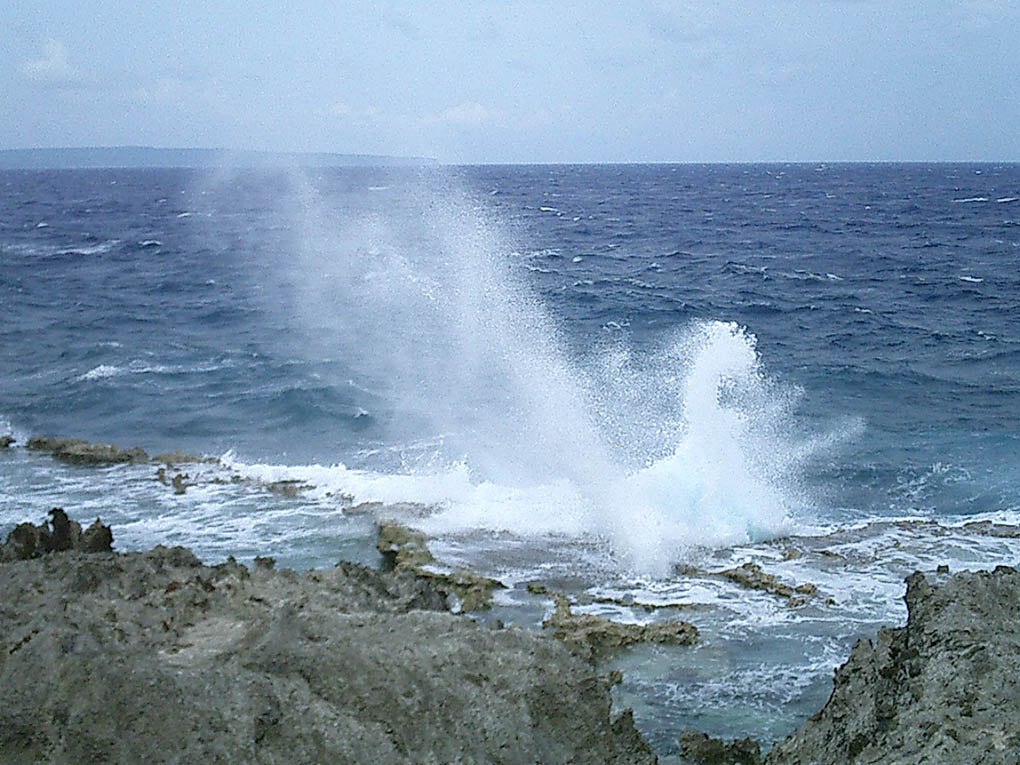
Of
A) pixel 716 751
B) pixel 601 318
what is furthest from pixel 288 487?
pixel 601 318

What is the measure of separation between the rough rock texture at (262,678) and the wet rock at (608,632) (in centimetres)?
316

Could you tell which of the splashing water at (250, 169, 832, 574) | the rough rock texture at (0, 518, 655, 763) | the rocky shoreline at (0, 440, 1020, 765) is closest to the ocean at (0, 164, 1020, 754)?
the splashing water at (250, 169, 832, 574)

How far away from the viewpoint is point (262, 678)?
8711mm

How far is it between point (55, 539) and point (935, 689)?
10170 millimetres

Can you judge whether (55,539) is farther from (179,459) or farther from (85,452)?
(85,452)

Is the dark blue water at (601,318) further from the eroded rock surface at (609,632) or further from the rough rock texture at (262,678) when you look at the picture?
the rough rock texture at (262,678)

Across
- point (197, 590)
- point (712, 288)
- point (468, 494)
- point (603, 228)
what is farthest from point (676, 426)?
point (603, 228)

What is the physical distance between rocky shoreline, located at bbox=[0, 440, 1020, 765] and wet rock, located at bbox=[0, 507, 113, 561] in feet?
3.63

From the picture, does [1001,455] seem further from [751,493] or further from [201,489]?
[201,489]

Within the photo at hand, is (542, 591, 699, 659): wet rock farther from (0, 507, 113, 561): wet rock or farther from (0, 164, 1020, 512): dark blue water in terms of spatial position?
(0, 164, 1020, 512): dark blue water

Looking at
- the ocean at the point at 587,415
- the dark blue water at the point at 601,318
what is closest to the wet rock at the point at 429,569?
the ocean at the point at 587,415

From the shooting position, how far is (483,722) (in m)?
9.20

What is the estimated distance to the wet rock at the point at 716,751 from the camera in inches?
431

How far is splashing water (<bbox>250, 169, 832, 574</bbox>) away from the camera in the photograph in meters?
19.1
